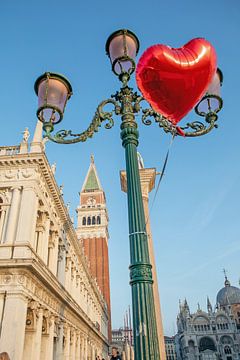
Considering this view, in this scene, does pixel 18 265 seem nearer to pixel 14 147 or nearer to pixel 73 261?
pixel 14 147

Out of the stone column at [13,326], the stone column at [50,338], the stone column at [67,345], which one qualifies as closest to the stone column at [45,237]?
the stone column at [50,338]

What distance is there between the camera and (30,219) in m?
13.9

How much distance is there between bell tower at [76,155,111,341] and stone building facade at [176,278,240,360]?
3023 cm

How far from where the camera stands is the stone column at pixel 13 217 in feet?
44.0

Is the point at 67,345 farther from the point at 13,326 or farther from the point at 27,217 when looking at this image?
the point at 27,217

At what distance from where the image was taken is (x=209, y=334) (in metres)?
73.5

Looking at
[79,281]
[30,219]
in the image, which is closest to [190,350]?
[79,281]

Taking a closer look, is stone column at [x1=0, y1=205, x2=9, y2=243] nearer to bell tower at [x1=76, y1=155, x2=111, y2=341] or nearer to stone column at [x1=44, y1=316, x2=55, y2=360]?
stone column at [x1=44, y1=316, x2=55, y2=360]

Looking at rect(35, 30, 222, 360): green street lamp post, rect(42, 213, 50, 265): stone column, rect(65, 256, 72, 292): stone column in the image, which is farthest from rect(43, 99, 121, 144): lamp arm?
rect(65, 256, 72, 292): stone column

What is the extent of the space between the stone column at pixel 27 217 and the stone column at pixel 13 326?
8.06ft

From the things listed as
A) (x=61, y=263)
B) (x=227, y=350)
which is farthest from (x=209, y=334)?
(x=61, y=263)

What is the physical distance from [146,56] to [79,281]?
79.6ft

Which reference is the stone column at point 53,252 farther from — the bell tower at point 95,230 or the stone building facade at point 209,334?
the stone building facade at point 209,334

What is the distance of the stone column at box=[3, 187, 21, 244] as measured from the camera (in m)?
13.4
